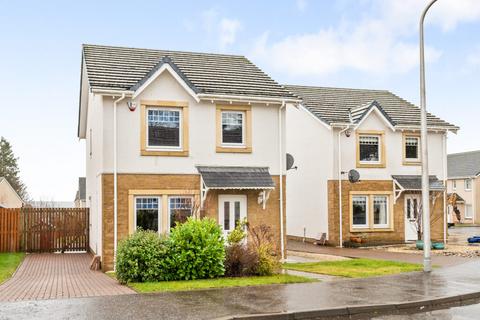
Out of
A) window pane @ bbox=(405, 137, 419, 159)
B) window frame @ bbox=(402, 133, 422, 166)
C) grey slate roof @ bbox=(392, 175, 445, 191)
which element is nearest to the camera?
grey slate roof @ bbox=(392, 175, 445, 191)

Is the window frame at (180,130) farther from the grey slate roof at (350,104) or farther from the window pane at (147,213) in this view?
the grey slate roof at (350,104)

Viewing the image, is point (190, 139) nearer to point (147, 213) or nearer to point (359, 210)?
point (147, 213)

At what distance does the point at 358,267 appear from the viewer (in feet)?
60.8

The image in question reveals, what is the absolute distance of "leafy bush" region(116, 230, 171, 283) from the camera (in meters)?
14.8

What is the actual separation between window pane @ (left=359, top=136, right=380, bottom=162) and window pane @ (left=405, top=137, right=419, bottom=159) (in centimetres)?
167

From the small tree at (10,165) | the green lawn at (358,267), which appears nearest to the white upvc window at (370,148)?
the green lawn at (358,267)

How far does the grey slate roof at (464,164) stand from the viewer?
198 feet

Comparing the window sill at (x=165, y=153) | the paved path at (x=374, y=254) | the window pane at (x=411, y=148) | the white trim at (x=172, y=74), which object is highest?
the white trim at (x=172, y=74)

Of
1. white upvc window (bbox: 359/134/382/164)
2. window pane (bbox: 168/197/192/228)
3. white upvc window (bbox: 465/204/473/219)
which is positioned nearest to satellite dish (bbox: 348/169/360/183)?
white upvc window (bbox: 359/134/382/164)

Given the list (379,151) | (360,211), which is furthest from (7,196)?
(379,151)

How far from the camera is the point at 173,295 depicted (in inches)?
500

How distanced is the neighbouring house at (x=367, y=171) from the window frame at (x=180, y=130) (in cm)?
951

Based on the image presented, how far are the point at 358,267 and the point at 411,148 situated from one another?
12.9 m

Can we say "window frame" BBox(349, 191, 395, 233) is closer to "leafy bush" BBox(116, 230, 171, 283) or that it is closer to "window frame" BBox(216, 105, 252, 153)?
"window frame" BBox(216, 105, 252, 153)
